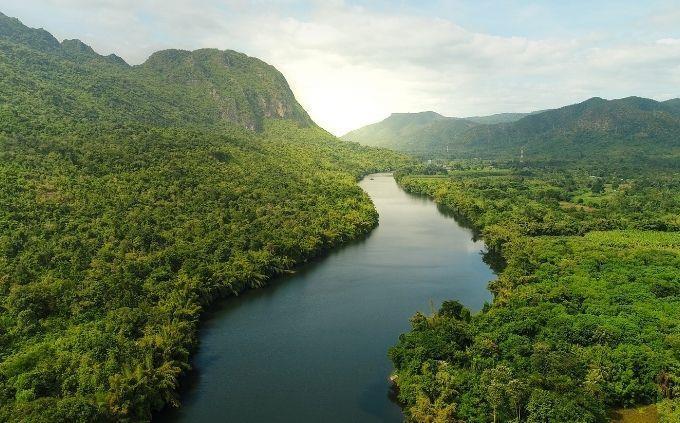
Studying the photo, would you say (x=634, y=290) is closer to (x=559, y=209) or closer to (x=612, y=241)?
(x=612, y=241)

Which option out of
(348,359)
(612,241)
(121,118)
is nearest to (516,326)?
(348,359)

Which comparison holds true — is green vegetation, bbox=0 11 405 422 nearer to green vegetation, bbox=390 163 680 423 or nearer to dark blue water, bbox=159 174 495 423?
dark blue water, bbox=159 174 495 423

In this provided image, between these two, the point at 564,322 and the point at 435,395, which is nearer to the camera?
the point at 435,395

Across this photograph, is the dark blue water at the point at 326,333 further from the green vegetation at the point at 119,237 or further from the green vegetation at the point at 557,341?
the green vegetation at the point at 557,341

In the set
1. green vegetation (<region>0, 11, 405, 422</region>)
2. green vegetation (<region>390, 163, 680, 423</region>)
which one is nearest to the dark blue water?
green vegetation (<region>0, 11, 405, 422</region>)

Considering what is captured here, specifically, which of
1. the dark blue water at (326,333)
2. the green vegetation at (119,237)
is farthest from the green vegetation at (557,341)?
the green vegetation at (119,237)

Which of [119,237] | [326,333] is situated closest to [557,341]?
[326,333]

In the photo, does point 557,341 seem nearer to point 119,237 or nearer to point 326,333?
point 326,333
